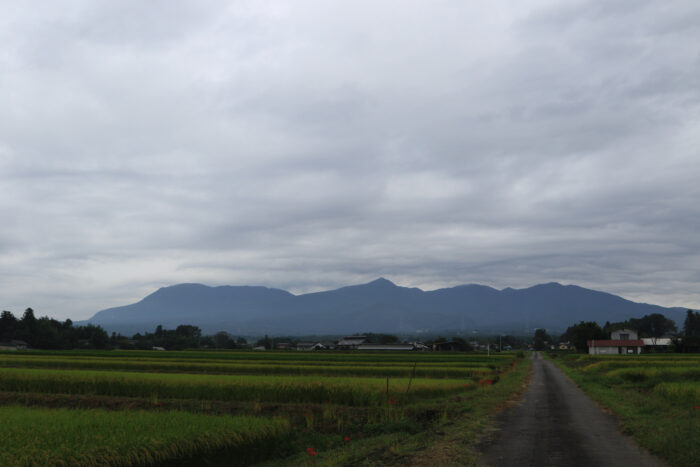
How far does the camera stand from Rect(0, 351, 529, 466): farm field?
440 inches

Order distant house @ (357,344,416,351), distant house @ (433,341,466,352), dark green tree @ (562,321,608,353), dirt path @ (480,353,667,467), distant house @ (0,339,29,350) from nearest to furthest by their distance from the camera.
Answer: dirt path @ (480,353,667,467), distant house @ (0,339,29,350), dark green tree @ (562,321,608,353), distant house @ (357,344,416,351), distant house @ (433,341,466,352)

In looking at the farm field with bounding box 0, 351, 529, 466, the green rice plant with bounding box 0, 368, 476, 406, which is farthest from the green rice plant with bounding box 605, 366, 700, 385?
the green rice plant with bounding box 0, 368, 476, 406

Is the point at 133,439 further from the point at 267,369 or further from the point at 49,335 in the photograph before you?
the point at 49,335

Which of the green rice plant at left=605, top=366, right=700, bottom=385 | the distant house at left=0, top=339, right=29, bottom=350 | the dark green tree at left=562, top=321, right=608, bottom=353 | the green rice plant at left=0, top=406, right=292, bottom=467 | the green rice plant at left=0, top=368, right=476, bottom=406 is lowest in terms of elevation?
the distant house at left=0, top=339, right=29, bottom=350

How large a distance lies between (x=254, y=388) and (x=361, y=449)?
11.0 meters

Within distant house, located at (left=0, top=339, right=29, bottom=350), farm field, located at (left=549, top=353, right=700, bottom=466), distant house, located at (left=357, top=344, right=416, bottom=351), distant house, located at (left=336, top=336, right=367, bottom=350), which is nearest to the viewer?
farm field, located at (left=549, top=353, right=700, bottom=466)

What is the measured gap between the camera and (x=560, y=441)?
554 inches

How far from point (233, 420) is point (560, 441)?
9292mm

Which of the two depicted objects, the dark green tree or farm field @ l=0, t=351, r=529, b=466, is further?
the dark green tree

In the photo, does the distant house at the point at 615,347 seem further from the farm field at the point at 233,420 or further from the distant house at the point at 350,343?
the farm field at the point at 233,420

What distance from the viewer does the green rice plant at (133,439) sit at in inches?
396

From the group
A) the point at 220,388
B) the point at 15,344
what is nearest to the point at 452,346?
the point at 15,344

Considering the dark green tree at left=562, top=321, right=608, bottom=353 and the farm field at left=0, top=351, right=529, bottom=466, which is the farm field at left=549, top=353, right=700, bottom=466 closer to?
the farm field at left=0, top=351, right=529, bottom=466

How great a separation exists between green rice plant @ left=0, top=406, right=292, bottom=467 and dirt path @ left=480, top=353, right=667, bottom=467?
20.1 feet
